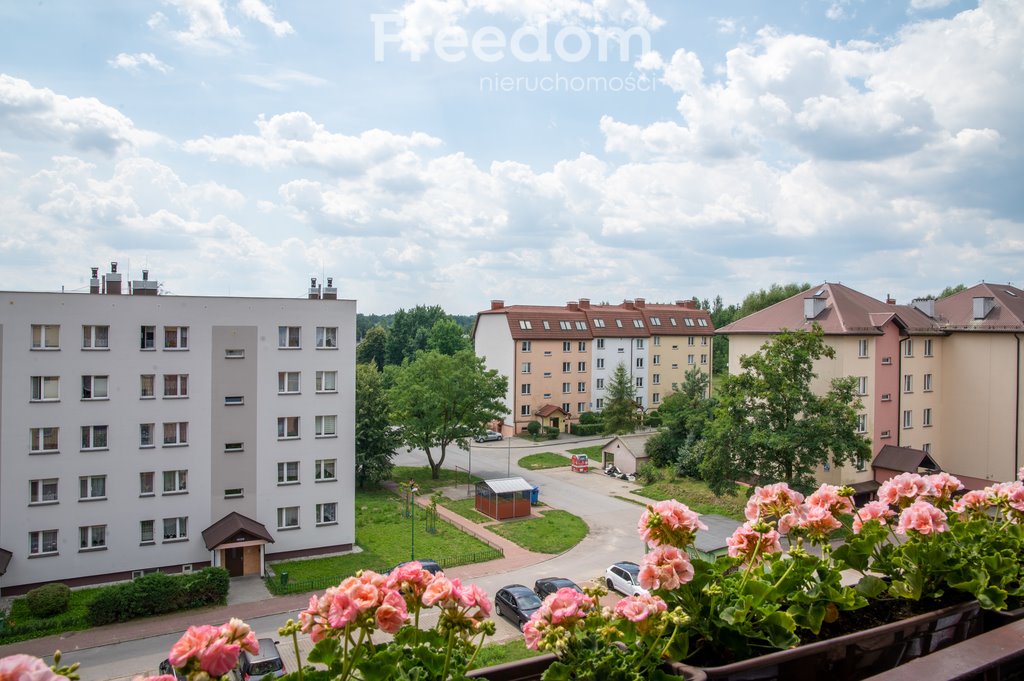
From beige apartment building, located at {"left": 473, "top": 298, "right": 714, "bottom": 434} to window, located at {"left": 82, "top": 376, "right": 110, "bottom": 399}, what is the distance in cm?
2799

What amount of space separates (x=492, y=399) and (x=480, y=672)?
106 feet

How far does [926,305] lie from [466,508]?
2246 centimetres

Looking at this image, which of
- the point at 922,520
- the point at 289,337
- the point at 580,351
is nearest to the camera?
the point at 922,520

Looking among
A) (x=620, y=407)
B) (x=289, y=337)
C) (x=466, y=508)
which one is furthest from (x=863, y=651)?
(x=620, y=407)

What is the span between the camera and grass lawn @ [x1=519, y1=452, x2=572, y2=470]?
120 ft

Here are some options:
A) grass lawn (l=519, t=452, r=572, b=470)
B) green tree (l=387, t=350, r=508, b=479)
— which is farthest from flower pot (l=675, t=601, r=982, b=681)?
grass lawn (l=519, t=452, r=572, b=470)

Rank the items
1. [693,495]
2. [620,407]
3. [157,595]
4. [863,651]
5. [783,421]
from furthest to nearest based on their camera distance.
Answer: [620,407], [693,495], [783,421], [157,595], [863,651]

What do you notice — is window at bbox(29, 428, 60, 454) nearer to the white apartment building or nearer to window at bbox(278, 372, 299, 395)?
the white apartment building

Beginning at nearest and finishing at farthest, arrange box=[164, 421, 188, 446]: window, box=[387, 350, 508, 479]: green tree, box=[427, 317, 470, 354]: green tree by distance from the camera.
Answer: box=[164, 421, 188, 446]: window < box=[387, 350, 508, 479]: green tree < box=[427, 317, 470, 354]: green tree

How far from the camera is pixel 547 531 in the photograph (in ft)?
80.8

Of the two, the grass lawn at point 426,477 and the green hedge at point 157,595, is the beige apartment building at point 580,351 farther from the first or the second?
the green hedge at point 157,595

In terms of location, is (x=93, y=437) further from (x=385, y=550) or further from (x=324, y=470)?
(x=385, y=550)

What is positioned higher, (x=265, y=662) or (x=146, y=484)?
(x=146, y=484)

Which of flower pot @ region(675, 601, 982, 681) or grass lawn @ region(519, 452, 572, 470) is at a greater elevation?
flower pot @ region(675, 601, 982, 681)
